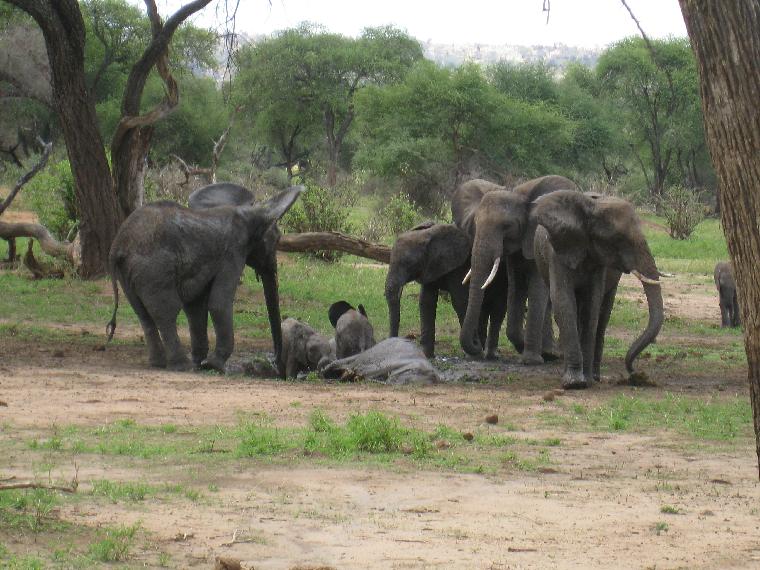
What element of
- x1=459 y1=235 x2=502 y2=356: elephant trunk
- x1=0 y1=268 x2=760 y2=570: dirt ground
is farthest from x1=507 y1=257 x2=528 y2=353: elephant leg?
x1=0 y1=268 x2=760 y2=570: dirt ground

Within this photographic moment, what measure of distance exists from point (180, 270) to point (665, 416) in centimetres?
489

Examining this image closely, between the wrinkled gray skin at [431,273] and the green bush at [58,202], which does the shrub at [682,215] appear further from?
the wrinkled gray skin at [431,273]

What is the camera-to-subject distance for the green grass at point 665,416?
8.74 m

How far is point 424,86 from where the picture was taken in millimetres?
39094

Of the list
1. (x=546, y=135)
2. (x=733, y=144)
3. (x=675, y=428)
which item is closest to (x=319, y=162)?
(x=546, y=135)

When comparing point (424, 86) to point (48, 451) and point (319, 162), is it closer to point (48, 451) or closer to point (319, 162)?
point (319, 162)

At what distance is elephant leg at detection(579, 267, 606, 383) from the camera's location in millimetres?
11508

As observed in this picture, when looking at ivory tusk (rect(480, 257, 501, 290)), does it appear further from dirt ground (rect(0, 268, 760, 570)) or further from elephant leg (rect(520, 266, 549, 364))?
dirt ground (rect(0, 268, 760, 570))

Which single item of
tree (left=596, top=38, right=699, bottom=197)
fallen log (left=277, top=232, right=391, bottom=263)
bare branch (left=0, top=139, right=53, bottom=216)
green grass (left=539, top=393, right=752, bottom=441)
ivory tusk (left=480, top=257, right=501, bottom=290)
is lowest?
green grass (left=539, top=393, right=752, bottom=441)

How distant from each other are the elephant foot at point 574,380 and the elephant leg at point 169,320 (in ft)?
11.6

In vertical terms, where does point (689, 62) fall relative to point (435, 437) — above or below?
above

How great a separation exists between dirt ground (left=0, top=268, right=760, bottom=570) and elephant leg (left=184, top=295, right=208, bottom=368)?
103 inches

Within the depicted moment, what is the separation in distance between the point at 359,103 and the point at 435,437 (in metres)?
34.0

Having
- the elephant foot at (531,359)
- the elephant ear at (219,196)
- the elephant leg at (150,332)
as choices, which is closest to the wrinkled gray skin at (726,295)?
the elephant foot at (531,359)
